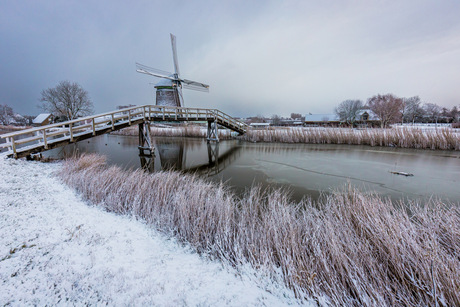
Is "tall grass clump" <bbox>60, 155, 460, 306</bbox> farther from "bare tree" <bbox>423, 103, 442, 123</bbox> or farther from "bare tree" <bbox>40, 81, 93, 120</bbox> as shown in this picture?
"bare tree" <bbox>423, 103, 442, 123</bbox>

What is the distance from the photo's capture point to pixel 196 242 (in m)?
3.01

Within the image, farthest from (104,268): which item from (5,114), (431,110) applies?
(431,110)

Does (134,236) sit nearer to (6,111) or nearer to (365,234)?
(365,234)

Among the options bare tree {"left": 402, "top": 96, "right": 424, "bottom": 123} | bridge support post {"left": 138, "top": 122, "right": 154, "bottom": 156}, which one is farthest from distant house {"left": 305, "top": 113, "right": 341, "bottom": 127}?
bridge support post {"left": 138, "top": 122, "right": 154, "bottom": 156}

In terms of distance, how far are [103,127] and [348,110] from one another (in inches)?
2436

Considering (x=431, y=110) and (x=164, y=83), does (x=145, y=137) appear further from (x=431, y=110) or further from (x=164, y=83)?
(x=431, y=110)

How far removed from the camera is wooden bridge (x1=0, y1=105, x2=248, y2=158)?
23.9 ft

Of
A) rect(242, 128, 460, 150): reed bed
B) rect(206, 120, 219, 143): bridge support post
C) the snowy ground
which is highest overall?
rect(206, 120, 219, 143): bridge support post

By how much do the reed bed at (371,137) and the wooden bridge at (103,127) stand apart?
3742 mm

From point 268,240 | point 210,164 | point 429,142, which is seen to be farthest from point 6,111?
point 429,142

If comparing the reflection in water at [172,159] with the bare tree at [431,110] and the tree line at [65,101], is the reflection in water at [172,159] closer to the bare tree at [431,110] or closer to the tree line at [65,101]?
the tree line at [65,101]

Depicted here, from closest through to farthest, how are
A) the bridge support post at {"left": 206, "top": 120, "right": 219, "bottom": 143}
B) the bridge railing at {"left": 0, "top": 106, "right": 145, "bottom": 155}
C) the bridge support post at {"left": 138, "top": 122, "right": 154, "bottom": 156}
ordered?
the bridge railing at {"left": 0, "top": 106, "right": 145, "bottom": 155}
the bridge support post at {"left": 138, "top": 122, "right": 154, "bottom": 156}
the bridge support post at {"left": 206, "top": 120, "right": 219, "bottom": 143}

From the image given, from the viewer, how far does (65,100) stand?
1204 inches

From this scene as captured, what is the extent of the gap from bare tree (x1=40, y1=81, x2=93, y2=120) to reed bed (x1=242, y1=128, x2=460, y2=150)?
99.4ft
